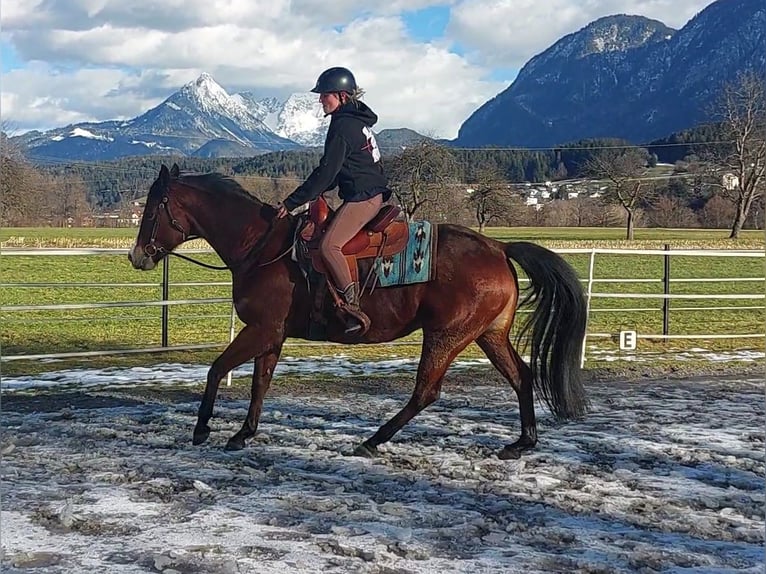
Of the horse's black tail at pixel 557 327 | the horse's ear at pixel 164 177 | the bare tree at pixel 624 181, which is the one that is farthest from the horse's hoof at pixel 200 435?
the bare tree at pixel 624 181

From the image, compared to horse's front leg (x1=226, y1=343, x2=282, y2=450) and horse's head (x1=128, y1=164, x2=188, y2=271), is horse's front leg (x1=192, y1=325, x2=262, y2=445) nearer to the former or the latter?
horse's front leg (x1=226, y1=343, x2=282, y2=450)

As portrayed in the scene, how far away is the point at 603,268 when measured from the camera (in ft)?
89.4

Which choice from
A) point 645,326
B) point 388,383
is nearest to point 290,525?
point 388,383

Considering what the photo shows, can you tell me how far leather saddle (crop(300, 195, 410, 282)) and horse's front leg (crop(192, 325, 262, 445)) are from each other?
672 mm

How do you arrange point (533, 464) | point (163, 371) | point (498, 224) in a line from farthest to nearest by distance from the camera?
point (498, 224) < point (163, 371) < point (533, 464)

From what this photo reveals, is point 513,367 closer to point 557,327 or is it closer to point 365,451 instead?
point 557,327

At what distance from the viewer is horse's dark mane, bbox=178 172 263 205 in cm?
572

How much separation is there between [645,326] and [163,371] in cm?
821

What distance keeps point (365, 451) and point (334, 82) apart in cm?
251

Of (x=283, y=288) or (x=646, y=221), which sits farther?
(x=646, y=221)

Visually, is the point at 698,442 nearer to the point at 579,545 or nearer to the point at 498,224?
the point at 579,545

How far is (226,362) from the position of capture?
5336mm

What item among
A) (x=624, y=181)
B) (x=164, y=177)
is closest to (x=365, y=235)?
(x=164, y=177)

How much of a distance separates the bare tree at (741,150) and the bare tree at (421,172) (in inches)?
743
